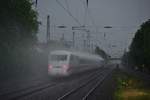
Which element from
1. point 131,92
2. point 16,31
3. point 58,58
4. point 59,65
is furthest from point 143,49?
point 131,92

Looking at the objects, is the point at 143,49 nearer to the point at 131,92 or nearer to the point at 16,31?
the point at 16,31

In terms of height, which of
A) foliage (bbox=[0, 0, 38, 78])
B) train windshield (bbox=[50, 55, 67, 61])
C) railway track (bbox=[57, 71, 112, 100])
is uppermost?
foliage (bbox=[0, 0, 38, 78])

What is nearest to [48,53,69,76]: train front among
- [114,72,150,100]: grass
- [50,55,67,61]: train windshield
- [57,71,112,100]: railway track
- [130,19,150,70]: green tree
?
[50,55,67,61]: train windshield

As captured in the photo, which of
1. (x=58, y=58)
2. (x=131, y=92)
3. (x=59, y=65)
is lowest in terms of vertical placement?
(x=131, y=92)

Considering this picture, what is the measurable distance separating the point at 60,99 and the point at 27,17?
26777 millimetres

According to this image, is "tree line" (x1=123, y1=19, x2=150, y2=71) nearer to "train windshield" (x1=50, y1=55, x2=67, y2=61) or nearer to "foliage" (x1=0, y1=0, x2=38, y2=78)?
"foliage" (x1=0, y1=0, x2=38, y2=78)

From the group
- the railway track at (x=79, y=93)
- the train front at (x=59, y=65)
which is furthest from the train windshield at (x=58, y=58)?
the railway track at (x=79, y=93)

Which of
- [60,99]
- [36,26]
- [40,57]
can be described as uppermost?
[36,26]

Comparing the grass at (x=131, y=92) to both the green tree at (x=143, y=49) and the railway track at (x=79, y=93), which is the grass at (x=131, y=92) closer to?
the railway track at (x=79, y=93)

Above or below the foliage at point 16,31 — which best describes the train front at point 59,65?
below

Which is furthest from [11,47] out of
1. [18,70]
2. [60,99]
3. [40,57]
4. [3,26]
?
[60,99]

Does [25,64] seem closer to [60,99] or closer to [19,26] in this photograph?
[19,26]

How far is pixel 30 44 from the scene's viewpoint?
47.4 meters

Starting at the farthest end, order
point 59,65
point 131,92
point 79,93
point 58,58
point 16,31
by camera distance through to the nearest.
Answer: point 16,31, point 58,58, point 59,65, point 79,93, point 131,92
